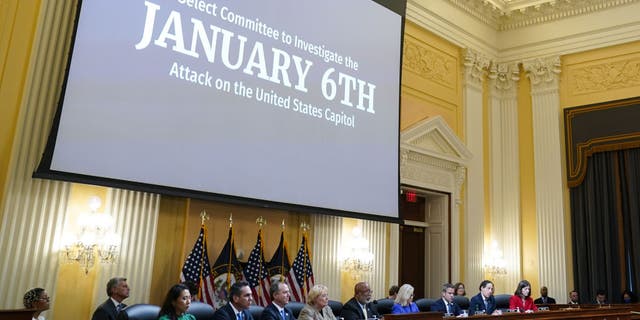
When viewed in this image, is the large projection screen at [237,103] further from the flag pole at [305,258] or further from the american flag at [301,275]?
the american flag at [301,275]

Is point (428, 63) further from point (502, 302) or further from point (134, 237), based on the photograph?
point (134, 237)

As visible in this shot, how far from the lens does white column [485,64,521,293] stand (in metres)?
10.6

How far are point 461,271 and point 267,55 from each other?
542 centimetres

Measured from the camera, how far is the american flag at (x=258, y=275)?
6.65 meters

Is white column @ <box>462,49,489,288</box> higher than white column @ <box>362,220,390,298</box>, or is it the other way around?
white column @ <box>462,49,489,288</box>

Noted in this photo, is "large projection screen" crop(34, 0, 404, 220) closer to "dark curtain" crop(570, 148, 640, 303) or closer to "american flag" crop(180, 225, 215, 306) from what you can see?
"american flag" crop(180, 225, 215, 306)

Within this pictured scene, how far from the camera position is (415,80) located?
387 inches

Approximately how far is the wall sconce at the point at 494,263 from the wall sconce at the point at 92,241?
690 centimetres

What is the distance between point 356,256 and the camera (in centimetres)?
801

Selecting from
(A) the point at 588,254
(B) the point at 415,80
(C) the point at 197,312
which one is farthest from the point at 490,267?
(C) the point at 197,312

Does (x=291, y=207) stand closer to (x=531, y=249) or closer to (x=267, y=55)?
(x=267, y=55)

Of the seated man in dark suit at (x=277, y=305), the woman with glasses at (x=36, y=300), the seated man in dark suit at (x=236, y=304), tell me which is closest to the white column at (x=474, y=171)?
the seated man in dark suit at (x=277, y=305)

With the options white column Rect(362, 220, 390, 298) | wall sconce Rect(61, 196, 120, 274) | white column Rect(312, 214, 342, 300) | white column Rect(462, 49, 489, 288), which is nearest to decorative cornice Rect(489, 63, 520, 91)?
white column Rect(462, 49, 489, 288)

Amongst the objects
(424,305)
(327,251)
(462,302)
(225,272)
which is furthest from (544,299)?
(225,272)
